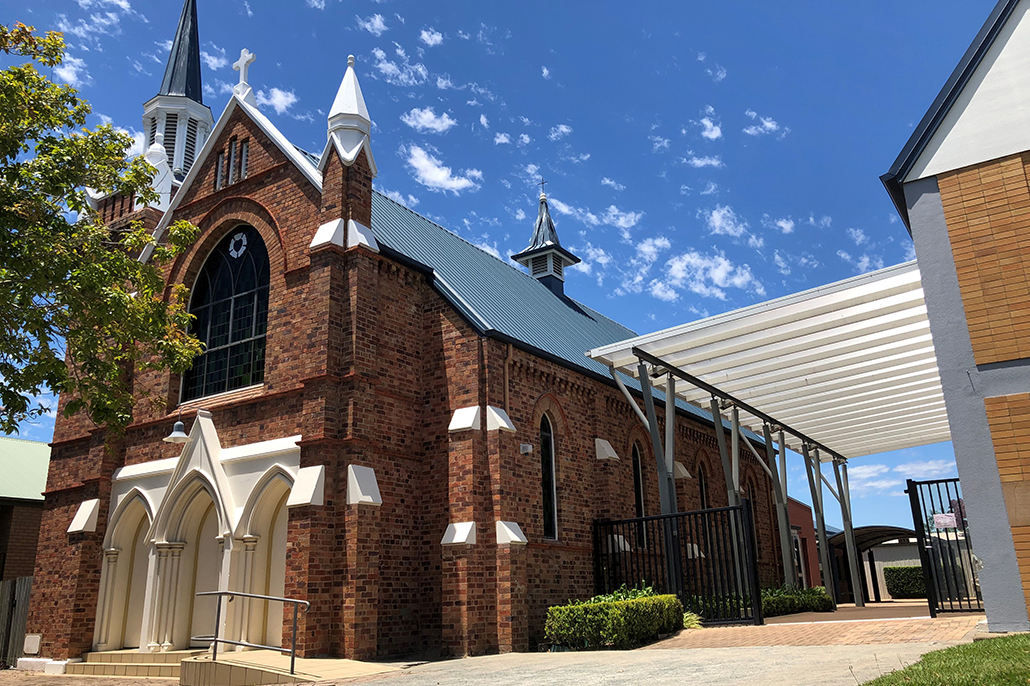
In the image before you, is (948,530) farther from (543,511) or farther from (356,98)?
(356,98)

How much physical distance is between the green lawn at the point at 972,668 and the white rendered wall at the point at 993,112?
6601 millimetres

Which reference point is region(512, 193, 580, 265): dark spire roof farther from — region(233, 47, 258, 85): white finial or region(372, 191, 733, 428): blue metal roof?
region(233, 47, 258, 85): white finial

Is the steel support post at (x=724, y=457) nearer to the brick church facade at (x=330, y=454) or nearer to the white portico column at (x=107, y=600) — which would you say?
the brick church facade at (x=330, y=454)

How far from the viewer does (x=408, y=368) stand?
15.8 m

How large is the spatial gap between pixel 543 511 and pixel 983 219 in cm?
956

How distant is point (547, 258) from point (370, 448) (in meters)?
17.8

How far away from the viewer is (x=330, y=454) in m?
13.9

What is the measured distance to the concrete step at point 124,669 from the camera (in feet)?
45.0

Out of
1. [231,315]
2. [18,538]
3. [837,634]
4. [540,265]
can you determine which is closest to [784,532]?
[837,634]

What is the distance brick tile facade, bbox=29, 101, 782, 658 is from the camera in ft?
45.1

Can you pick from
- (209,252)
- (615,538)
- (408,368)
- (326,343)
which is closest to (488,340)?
(408,368)

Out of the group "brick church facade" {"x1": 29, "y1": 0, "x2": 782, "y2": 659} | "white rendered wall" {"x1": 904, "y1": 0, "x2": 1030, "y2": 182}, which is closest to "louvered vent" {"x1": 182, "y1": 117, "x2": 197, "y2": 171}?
"brick church facade" {"x1": 29, "y1": 0, "x2": 782, "y2": 659}

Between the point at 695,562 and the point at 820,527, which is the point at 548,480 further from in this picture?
the point at 820,527

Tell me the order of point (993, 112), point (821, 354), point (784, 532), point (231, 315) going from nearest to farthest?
point (993, 112) < point (821, 354) < point (231, 315) < point (784, 532)
